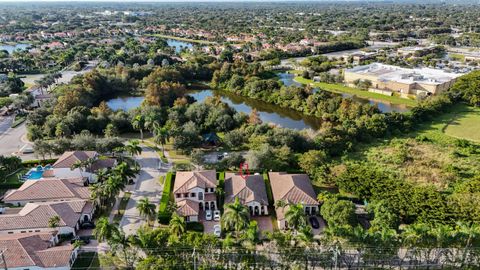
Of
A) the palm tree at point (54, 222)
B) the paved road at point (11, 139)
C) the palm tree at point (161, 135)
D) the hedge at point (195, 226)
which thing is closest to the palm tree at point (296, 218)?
the hedge at point (195, 226)

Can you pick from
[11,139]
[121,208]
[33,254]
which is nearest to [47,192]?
[121,208]

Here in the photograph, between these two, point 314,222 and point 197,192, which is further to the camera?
point 197,192

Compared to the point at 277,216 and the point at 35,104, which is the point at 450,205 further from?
the point at 35,104

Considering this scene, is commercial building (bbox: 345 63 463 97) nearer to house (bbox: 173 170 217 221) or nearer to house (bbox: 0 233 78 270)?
house (bbox: 173 170 217 221)

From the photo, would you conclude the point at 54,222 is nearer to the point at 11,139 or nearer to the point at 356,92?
the point at 11,139

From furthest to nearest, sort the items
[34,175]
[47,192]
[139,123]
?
[139,123] → [34,175] → [47,192]

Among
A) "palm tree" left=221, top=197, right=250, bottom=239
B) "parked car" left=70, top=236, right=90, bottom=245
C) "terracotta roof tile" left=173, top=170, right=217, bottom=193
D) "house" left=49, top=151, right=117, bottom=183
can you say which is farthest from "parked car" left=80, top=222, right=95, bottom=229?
"palm tree" left=221, top=197, right=250, bottom=239

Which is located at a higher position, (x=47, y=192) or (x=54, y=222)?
(x=47, y=192)
